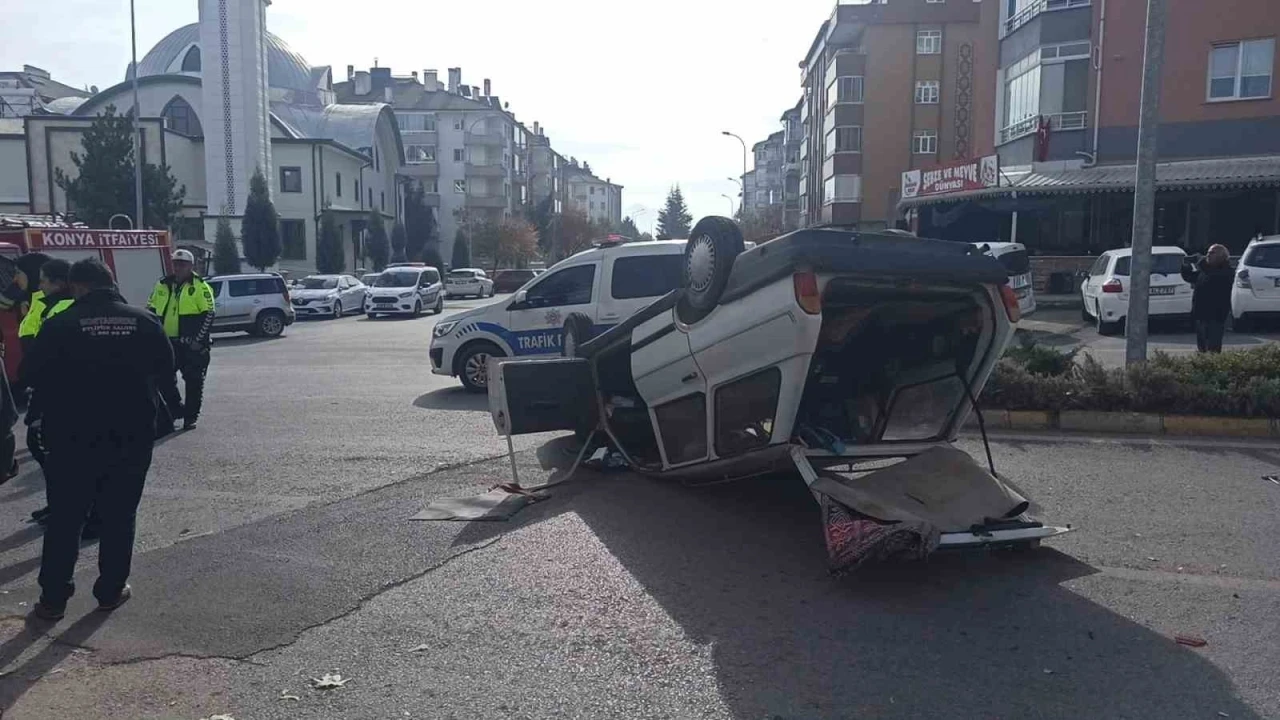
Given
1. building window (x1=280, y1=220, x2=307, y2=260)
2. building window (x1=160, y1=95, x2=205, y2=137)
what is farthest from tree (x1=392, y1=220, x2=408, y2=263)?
building window (x1=160, y1=95, x2=205, y2=137)

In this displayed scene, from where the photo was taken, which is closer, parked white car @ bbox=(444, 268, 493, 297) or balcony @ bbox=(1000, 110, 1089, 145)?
balcony @ bbox=(1000, 110, 1089, 145)

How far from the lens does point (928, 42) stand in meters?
58.3

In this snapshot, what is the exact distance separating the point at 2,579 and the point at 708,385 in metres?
4.45

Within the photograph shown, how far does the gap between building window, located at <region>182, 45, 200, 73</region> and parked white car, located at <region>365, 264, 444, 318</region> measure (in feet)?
121

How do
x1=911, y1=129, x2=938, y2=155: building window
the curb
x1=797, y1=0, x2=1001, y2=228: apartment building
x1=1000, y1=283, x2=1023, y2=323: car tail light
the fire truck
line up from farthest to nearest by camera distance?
x1=911, y1=129, x2=938, y2=155: building window, x1=797, y1=0, x2=1001, y2=228: apartment building, the fire truck, the curb, x1=1000, y1=283, x2=1023, y2=323: car tail light

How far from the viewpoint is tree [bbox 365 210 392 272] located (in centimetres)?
6462

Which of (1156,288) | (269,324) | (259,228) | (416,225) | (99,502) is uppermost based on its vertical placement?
(416,225)

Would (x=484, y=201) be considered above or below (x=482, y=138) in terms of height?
below

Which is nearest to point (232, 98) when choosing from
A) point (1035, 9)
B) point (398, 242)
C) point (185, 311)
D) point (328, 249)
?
point (328, 249)

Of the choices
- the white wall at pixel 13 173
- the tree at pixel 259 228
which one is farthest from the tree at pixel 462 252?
the white wall at pixel 13 173

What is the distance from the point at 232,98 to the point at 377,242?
15.7 meters

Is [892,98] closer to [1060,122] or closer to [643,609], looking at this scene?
[1060,122]

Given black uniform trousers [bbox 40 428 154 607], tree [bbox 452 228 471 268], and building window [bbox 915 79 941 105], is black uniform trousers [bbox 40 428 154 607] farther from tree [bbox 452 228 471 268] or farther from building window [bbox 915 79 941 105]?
tree [bbox 452 228 471 268]

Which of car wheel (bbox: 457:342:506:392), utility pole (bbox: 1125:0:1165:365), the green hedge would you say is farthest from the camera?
car wheel (bbox: 457:342:506:392)
